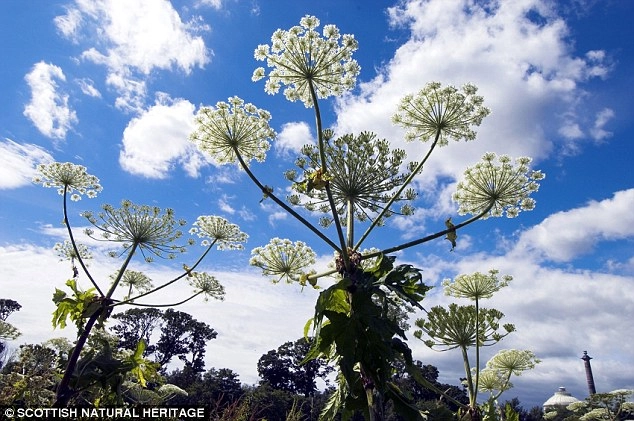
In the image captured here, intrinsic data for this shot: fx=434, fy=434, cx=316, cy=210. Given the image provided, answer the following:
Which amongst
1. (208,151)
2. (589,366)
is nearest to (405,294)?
(208,151)

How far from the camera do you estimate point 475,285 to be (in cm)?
1352

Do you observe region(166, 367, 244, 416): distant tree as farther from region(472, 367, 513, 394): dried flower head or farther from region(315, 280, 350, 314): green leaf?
region(315, 280, 350, 314): green leaf

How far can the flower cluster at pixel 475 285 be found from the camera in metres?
13.4

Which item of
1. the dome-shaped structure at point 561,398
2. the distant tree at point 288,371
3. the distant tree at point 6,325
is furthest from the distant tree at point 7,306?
the dome-shaped structure at point 561,398

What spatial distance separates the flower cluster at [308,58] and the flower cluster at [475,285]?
24.6ft

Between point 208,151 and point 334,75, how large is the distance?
333 centimetres

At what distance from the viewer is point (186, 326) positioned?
222ft

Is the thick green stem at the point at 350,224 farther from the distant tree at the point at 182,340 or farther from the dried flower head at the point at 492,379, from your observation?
the distant tree at the point at 182,340

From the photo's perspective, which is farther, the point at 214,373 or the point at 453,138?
the point at 214,373

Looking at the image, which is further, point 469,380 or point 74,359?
point 469,380

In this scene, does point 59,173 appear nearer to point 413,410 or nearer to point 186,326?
point 413,410

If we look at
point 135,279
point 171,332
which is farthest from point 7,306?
point 135,279

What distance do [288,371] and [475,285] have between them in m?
67.0

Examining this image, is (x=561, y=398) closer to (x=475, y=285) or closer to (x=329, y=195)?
(x=475, y=285)
